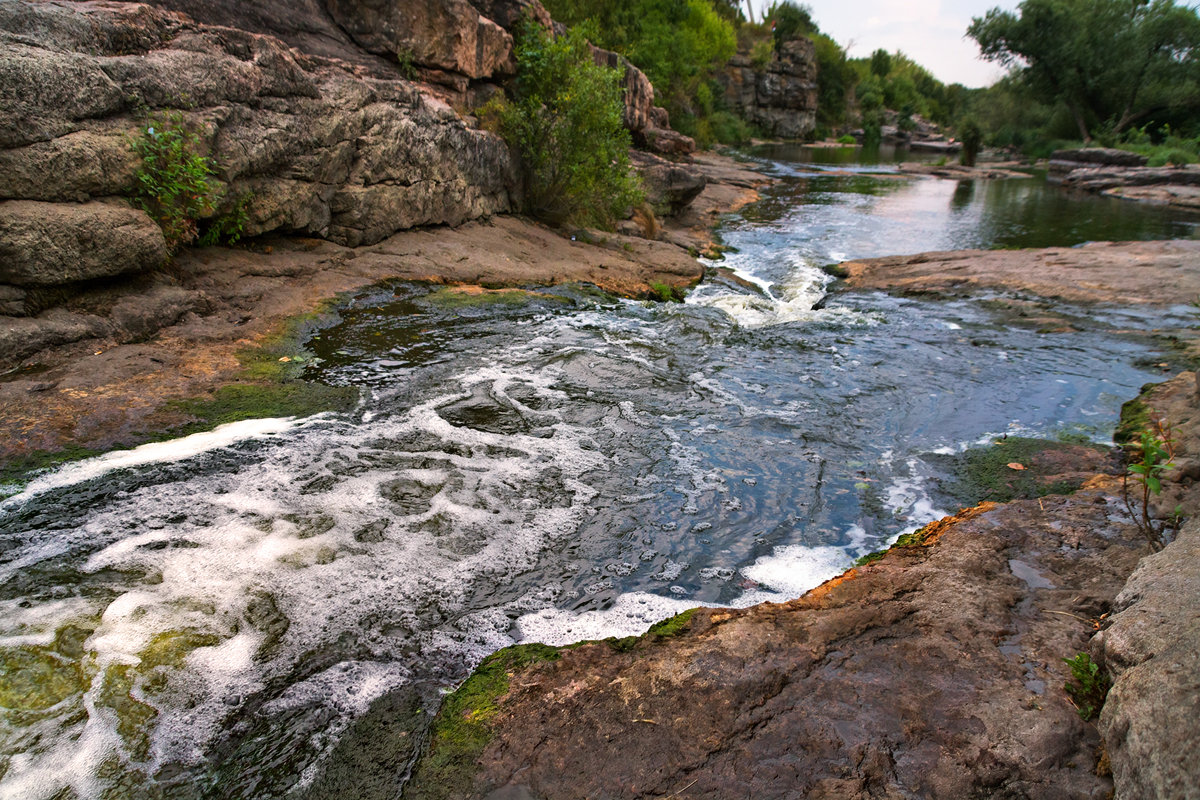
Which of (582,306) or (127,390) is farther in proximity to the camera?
(582,306)

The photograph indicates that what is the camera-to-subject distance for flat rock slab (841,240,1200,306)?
10352mm

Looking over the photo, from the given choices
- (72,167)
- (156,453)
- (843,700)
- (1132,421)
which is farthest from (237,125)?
(1132,421)

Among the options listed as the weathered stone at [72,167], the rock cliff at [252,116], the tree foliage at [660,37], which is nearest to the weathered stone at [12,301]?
the rock cliff at [252,116]

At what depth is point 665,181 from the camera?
16766mm

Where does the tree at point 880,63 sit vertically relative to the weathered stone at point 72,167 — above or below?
above

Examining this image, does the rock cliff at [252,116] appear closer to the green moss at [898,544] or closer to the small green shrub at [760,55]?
the green moss at [898,544]

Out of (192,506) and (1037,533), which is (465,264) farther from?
(1037,533)

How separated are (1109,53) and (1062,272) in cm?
3727

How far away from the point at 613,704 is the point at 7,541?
3.42 m

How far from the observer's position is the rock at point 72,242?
5.39m

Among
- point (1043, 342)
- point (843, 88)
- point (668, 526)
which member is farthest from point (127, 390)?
point (843, 88)

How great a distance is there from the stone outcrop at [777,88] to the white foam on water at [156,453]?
180 feet

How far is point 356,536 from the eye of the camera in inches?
158

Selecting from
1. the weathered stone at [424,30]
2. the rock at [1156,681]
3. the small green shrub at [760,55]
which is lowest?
the rock at [1156,681]
